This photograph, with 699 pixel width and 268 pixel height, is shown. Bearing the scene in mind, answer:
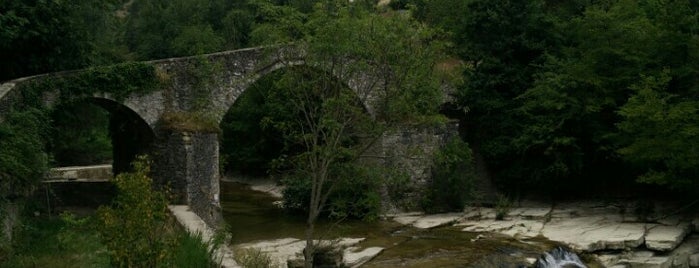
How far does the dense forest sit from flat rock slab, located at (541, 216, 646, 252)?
139 cm

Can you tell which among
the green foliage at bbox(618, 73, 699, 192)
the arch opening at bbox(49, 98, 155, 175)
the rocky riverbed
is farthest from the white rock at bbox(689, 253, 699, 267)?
the arch opening at bbox(49, 98, 155, 175)

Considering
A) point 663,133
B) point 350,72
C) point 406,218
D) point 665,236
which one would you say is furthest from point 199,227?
point 663,133

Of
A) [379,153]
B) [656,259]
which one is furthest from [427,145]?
[656,259]

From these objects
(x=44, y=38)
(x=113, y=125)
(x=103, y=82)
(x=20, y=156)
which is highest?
(x=44, y=38)

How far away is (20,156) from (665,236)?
12844 mm

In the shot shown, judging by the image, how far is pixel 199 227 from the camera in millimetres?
12109

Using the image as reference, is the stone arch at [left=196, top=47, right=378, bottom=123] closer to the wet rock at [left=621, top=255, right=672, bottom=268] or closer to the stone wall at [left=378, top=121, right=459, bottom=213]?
the stone wall at [left=378, top=121, right=459, bottom=213]

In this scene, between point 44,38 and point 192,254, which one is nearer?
point 192,254

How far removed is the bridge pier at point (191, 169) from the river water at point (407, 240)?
1.08 m

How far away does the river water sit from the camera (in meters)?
13.1

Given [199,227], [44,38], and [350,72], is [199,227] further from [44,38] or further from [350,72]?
[44,38]

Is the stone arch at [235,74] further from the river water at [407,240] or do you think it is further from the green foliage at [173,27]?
the green foliage at [173,27]

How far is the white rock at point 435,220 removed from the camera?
1742 cm

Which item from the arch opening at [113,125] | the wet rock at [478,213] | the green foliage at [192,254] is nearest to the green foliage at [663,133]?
the wet rock at [478,213]
